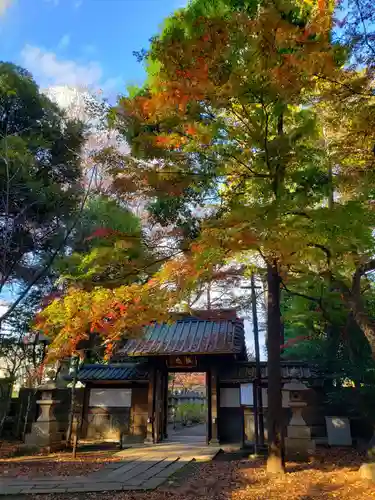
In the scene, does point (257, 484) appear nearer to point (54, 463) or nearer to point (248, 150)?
point (54, 463)

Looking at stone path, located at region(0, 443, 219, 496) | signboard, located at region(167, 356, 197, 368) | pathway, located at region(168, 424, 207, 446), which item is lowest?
pathway, located at region(168, 424, 207, 446)

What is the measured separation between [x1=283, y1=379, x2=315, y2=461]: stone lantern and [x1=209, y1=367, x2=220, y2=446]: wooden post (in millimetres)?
3639

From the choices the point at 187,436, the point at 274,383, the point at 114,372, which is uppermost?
the point at 114,372

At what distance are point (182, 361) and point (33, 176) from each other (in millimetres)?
8372

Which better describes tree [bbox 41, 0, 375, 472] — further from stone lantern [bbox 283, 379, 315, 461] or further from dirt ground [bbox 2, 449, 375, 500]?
stone lantern [bbox 283, 379, 315, 461]

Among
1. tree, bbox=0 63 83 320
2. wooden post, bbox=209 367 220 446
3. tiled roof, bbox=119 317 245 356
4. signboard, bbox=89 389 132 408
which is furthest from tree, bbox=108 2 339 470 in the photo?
signboard, bbox=89 389 132 408

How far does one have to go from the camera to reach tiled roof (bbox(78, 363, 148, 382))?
14.7 metres

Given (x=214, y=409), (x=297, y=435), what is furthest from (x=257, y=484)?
(x=214, y=409)

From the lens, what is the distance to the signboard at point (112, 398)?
1487 cm

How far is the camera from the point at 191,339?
14.7m

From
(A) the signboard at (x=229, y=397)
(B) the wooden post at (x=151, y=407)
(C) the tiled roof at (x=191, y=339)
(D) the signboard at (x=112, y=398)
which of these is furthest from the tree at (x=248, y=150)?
(D) the signboard at (x=112, y=398)

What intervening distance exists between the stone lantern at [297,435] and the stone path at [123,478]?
2.19 meters

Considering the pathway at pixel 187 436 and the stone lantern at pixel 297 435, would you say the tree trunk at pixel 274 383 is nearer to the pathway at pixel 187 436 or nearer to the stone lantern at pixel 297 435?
the stone lantern at pixel 297 435

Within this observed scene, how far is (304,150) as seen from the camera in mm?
7445
